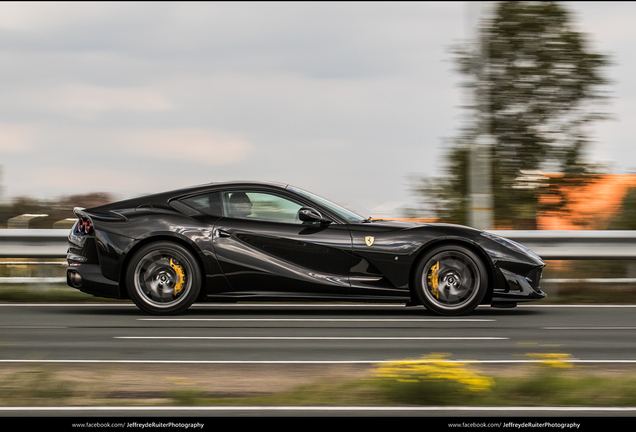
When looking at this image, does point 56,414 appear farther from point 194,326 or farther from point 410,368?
point 194,326

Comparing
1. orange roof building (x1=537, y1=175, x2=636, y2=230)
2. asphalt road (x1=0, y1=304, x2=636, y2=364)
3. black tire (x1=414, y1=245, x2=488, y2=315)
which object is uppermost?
orange roof building (x1=537, y1=175, x2=636, y2=230)

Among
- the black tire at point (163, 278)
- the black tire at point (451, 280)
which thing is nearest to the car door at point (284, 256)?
the black tire at point (163, 278)

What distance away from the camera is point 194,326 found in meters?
7.59

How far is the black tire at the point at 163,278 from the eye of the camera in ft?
26.8

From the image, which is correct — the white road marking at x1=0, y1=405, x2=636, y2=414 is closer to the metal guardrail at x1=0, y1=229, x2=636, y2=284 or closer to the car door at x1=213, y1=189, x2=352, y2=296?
the car door at x1=213, y1=189, x2=352, y2=296

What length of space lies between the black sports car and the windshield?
0.03 meters

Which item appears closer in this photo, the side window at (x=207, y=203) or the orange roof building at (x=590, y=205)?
the side window at (x=207, y=203)

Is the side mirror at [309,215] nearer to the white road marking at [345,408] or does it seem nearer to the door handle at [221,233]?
the door handle at [221,233]

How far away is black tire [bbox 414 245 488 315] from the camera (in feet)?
Result: 26.5

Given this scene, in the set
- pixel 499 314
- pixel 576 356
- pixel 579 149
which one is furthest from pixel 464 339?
pixel 579 149

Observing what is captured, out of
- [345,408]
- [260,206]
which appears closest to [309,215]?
[260,206]

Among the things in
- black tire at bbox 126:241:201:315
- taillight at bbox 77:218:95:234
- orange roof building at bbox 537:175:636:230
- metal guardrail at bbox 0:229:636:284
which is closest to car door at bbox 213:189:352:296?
black tire at bbox 126:241:201:315
